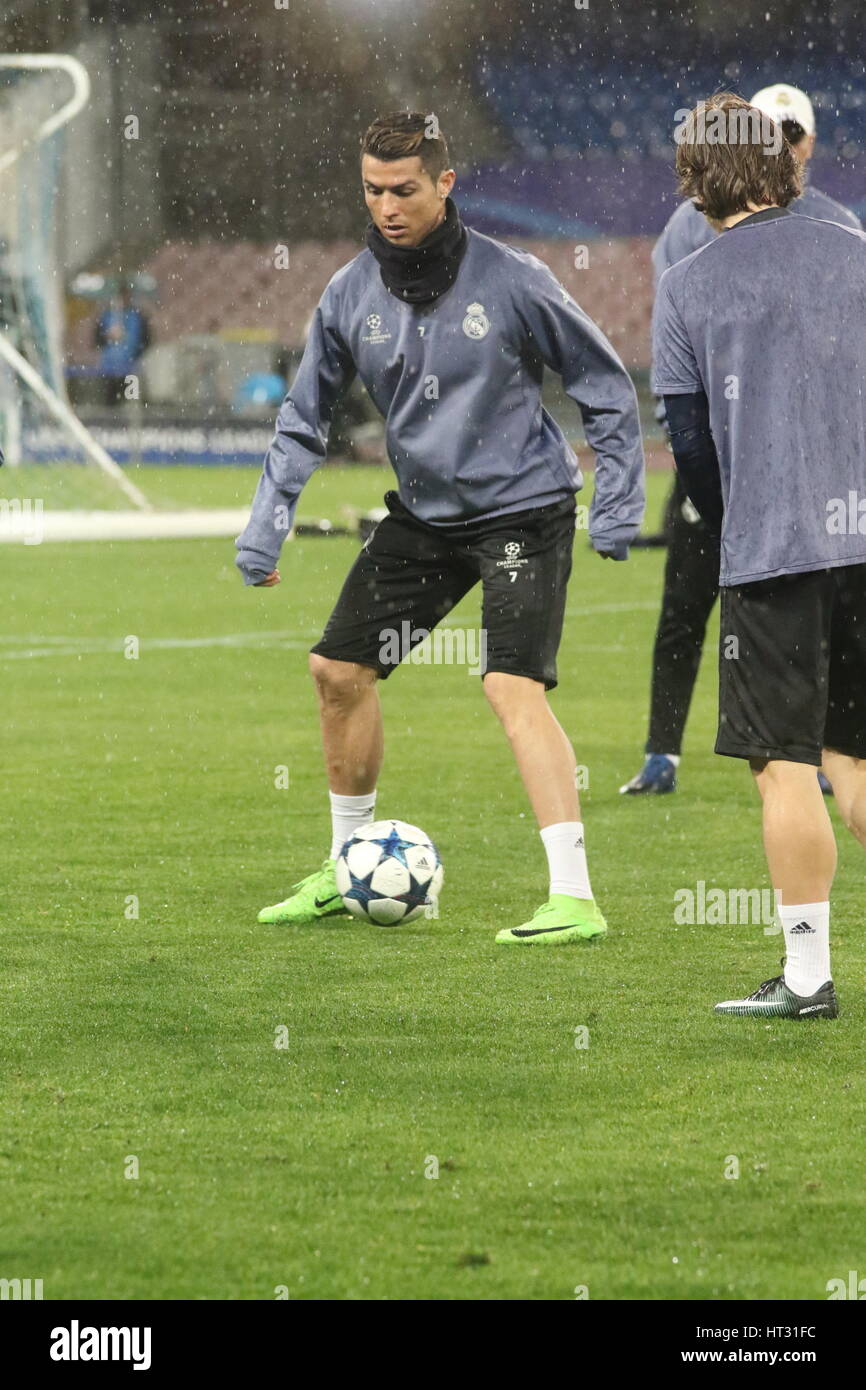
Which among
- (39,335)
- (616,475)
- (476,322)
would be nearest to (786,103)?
(476,322)

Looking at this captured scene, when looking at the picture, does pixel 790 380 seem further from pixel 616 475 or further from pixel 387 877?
pixel 387 877

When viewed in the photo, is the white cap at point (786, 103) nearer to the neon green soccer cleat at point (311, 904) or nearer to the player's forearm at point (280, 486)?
the player's forearm at point (280, 486)

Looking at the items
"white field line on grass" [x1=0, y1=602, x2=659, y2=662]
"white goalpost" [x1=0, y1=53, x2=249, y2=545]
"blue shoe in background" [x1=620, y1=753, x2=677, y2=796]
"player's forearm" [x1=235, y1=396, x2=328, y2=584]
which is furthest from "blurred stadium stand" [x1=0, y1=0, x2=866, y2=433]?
"player's forearm" [x1=235, y1=396, x2=328, y2=584]

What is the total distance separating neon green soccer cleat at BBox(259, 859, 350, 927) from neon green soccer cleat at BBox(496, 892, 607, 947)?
1.63 ft

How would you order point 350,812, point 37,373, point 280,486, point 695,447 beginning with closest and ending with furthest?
point 695,447 → point 280,486 → point 350,812 → point 37,373

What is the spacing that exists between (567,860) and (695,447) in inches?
→ 48.6

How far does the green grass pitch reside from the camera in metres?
2.97

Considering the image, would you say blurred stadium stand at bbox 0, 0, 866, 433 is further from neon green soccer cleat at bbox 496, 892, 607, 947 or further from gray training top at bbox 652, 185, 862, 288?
neon green soccer cleat at bbox 496, 892, 607, 947

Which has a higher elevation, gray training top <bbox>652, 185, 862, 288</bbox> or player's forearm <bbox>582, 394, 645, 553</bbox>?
gray training top <bbox>652, 185, 862, 288</bbox>

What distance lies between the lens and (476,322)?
5047 millimetres

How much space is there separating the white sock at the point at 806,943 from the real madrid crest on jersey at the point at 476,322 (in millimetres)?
1687

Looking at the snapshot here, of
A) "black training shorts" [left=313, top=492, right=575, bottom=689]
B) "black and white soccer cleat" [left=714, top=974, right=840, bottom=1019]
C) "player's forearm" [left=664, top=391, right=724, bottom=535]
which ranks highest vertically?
"player's forearm" [left=664, top=391, right=724, bottom=535]

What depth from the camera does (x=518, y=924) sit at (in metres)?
5.18

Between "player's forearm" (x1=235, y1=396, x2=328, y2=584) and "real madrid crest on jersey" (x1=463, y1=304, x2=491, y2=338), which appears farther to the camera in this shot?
"player's forearm" (x1=235, y1=396, x2=328, y2=584)
